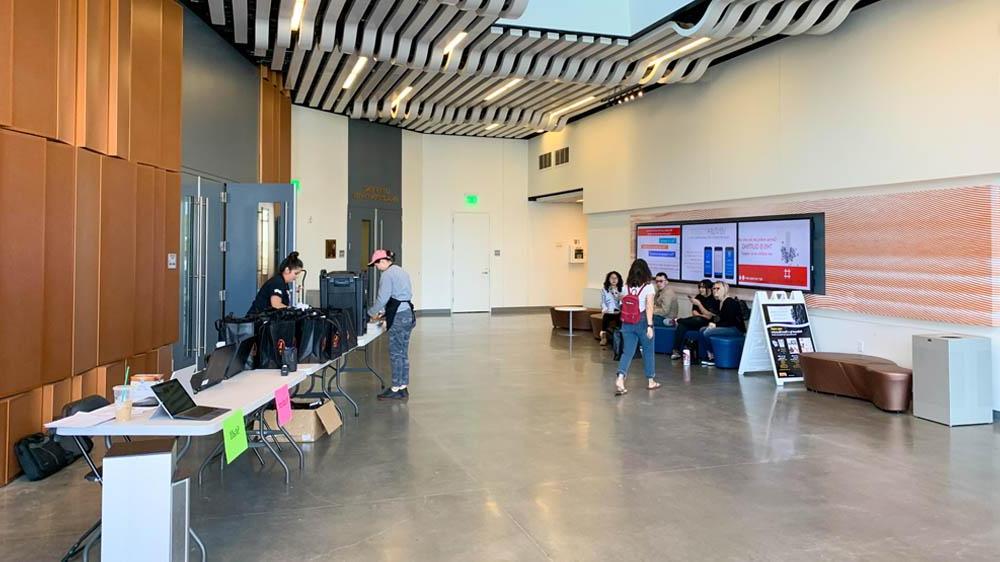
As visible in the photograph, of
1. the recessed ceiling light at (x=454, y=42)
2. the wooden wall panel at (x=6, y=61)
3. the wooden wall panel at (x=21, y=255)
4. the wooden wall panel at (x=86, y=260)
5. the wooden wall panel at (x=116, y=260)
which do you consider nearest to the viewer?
the wooden wall panel at (x=6, y=61)

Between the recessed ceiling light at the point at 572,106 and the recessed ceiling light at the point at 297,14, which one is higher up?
the recessed ceiling light at the point at 572,106

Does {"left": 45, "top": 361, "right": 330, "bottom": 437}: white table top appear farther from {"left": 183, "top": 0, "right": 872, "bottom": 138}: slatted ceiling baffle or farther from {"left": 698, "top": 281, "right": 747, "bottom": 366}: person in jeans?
{"left": 698, "top": 281, "right": 747, "bottom": 366}: person in jeans

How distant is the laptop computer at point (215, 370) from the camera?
3943mm

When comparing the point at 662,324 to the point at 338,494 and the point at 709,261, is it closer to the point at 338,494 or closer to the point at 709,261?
the point at 709,261

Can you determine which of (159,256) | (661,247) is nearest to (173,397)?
(159,256)

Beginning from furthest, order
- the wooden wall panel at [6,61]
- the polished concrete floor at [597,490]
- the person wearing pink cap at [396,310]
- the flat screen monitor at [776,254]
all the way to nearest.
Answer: the flat screen monitor at [776,254], the person wearing pink cap at [396,310], the wooden wall panel at [6,61], the polished concrete floor at [597,490]

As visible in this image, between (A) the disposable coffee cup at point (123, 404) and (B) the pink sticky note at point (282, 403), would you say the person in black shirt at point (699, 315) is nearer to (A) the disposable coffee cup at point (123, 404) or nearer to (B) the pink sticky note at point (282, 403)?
(B) the pink sticky note at point (282, 403)

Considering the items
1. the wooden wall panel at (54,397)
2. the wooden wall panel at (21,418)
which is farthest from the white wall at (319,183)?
the wooden wall panel at (21,418)

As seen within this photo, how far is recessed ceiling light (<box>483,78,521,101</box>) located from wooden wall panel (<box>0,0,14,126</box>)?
7837 millimetres

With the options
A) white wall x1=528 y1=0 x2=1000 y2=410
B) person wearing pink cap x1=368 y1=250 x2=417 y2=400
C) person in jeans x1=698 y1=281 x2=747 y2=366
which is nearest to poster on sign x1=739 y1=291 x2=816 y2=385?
white wall x1=528 y1=0 x2=1000 y2=410

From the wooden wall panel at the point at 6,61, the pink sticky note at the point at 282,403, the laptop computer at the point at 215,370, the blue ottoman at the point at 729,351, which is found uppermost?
the wooden wall panel at the point at 6,61

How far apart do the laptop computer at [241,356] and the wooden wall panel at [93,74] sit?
197cm

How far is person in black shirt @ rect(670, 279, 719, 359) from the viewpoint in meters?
9.88

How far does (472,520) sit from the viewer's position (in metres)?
3.88
